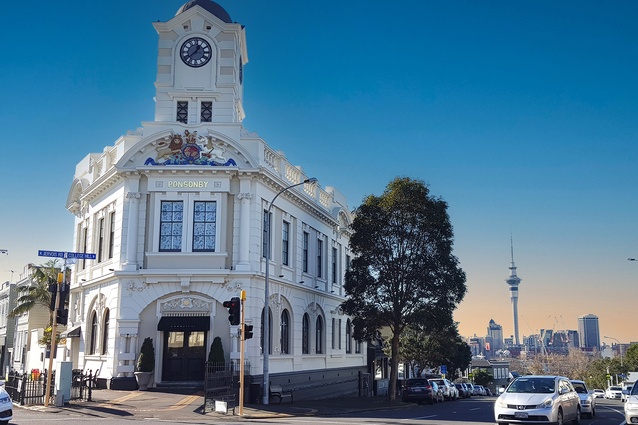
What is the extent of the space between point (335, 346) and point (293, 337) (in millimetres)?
7953

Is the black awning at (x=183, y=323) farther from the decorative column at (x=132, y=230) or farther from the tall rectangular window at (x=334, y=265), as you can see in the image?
the tall rectangular window at (x=334, y=265)

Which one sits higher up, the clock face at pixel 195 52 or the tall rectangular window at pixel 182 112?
the clock face at pixel 195 52

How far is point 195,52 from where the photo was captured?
34.0 m

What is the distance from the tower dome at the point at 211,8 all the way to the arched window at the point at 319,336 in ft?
58.4

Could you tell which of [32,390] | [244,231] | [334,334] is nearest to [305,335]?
[334,334]

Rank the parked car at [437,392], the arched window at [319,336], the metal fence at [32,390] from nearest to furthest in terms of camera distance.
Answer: the metal fence at [32,390], the parked car at [437,392], the arched window at [319,336]

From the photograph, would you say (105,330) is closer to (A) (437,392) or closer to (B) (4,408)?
(B) (4,408)

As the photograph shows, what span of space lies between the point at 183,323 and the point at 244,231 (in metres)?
4.82

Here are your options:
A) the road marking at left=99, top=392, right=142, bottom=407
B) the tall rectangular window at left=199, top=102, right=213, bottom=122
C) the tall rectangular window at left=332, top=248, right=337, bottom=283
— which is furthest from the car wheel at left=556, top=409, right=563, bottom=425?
the tall rectangular window at left=332, top=248, right=337, bottom=283

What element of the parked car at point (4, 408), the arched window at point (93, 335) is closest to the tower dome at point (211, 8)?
the arched window at point (93, 335)

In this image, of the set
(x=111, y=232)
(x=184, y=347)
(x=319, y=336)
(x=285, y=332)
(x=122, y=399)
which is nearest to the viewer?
(x=122, y=399)

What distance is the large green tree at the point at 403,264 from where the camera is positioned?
33.2m

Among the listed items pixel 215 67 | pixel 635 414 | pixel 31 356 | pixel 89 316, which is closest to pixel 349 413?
pixel 635 414

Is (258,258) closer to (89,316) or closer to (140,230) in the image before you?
(140,230)
